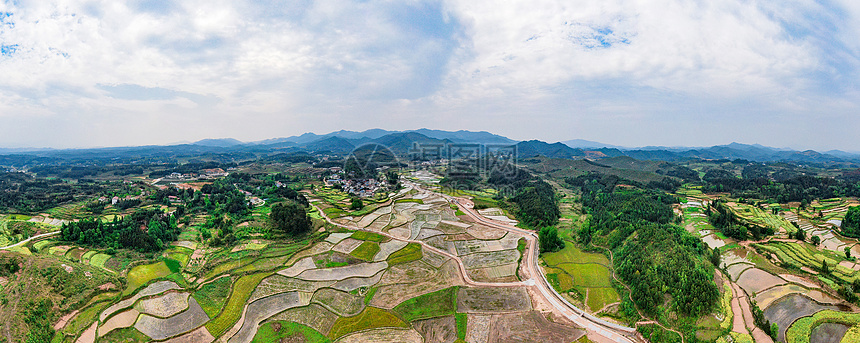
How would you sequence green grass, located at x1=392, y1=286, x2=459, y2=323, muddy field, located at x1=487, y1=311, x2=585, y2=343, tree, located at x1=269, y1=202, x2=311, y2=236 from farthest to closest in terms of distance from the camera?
tree, located at x1=269, y1=202, x2=311, y2=236, green grass, located at x1=392, y1=286, x2=459, y2=323, muddy field, located at x1=487, y1=311, x2=585, y2=343

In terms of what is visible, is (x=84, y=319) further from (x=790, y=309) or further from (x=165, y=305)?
(x=790, y=309)

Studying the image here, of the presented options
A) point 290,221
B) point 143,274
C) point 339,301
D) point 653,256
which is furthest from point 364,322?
point 653,256

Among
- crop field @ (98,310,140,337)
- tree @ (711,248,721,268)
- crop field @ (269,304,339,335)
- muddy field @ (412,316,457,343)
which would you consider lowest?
muddy field @ (412,316,457,343)

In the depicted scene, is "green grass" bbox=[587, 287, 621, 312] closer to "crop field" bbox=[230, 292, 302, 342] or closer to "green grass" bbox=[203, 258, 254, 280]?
"crop field" bbox=[230, 292, 302, 342]

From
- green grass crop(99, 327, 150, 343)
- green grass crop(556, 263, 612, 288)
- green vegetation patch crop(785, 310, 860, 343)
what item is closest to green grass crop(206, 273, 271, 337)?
green grass crop(99, 327, 150, 343)

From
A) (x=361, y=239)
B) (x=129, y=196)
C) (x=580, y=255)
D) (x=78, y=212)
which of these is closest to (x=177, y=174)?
(x=129, y=196)
